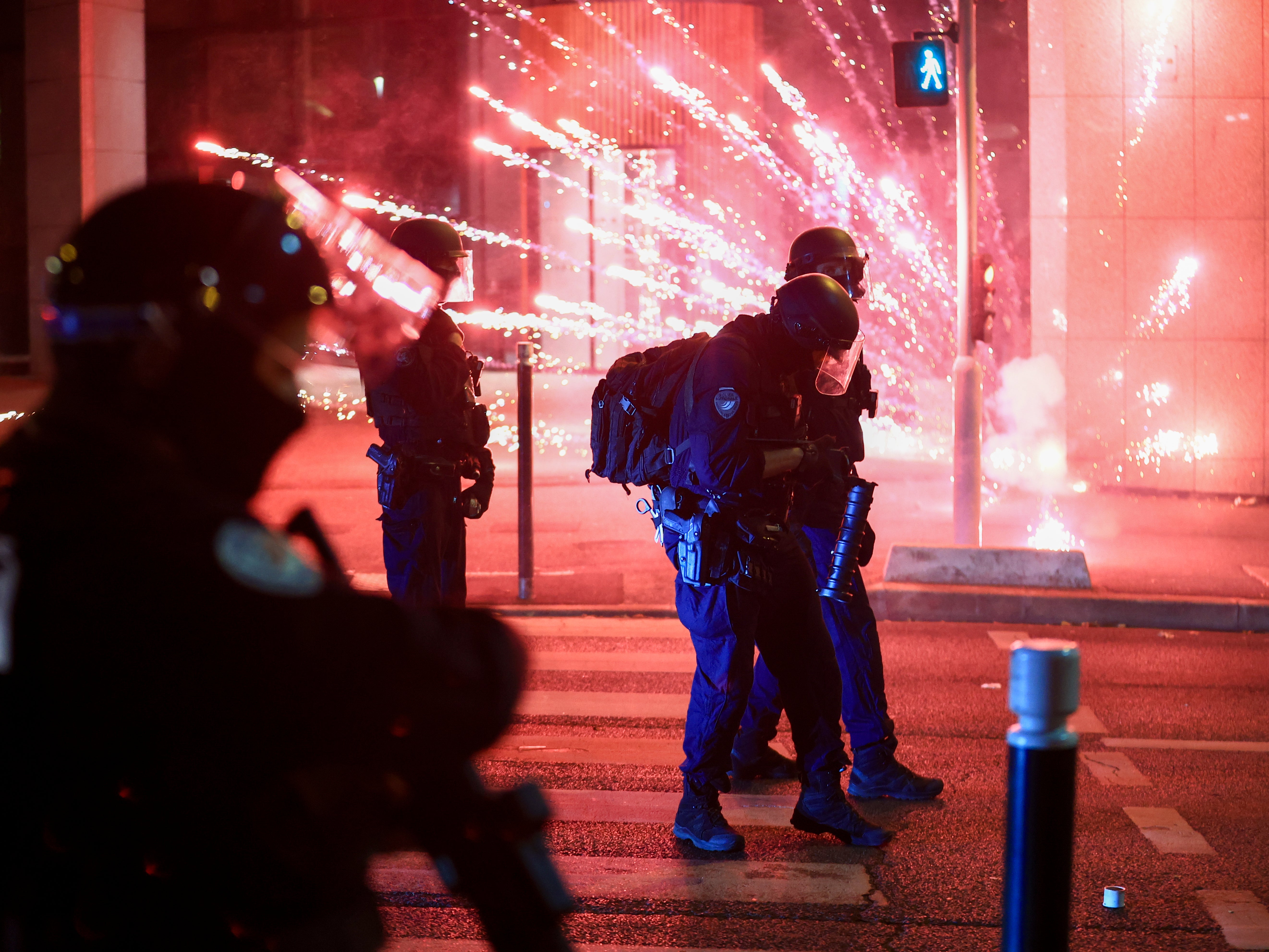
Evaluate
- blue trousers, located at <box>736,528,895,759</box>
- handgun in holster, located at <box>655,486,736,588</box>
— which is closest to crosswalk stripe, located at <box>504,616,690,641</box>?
blue trousers, located at <box>736,528,895,759</box>

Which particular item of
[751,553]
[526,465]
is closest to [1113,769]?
[751,553]

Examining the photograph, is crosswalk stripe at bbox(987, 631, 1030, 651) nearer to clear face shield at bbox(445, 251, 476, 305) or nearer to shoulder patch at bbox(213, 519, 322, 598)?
clear face shield at bbox(445, 251, 476, 305)

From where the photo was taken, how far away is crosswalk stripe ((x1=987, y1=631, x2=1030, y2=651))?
7.72 meters

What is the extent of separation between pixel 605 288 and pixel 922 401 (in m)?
5.81

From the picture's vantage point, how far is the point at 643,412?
4.50 m

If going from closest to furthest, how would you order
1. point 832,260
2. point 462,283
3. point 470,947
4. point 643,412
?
point 470,947 < point 643,412 < point 832,260 < point 462,283

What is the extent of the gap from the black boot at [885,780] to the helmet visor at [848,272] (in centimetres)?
173

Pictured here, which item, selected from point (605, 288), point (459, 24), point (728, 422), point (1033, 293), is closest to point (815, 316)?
point (728, 422)

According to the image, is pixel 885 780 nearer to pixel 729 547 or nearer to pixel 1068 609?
pixel 729 547

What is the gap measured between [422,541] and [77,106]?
13.5 meters

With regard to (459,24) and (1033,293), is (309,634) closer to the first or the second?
(1033,293)

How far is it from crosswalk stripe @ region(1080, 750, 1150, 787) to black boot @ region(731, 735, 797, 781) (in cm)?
120

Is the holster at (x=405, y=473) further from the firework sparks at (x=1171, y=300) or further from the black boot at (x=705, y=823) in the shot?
the firework sparks at (x=1171, y=300)

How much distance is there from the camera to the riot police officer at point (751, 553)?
4203 millimetres
